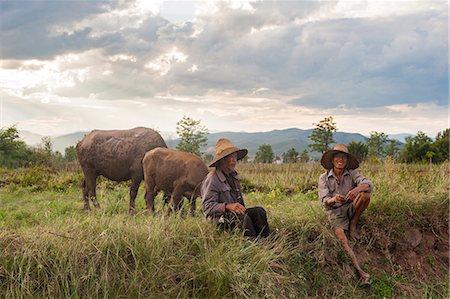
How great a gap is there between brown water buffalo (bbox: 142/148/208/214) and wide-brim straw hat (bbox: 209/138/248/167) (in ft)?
3.84

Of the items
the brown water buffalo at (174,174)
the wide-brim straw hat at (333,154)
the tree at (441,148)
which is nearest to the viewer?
the wide-brim straw hat at (333,154)

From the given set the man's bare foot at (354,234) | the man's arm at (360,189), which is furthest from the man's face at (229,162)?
the man's bare foot at (354,234)

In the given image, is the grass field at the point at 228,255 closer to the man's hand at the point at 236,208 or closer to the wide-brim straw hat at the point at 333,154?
the man's hand at the point at 236,208

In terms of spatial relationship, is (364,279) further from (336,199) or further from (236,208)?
(236,208)

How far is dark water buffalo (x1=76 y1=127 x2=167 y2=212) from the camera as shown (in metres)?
9.02

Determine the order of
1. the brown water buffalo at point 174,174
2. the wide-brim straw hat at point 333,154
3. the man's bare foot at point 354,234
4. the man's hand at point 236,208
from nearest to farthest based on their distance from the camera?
1. the man's hand at point 236,208
2. the wide-brim straw hat at point 333,154
3. the man's bare foot at point 354,234
4. the brown water buffalo at point 174,174

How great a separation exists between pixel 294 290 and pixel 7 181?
11572mm

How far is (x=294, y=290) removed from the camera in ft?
18.2

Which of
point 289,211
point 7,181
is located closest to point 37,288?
point 289,211

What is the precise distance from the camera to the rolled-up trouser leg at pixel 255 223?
19.4 ft

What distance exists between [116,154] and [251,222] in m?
4.14

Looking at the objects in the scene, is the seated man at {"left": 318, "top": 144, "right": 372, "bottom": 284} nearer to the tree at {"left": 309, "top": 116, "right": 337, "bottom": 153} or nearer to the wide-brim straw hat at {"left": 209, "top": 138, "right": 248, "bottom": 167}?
the wide-brim straw hat at {"left": 209, "top": 138, "right": 248, "bottom": 167}

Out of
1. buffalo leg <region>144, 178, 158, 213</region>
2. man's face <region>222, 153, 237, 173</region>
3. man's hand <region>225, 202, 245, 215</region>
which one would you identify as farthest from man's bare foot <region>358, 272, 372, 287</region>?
buffalo leg <region>144, 178, 158, 213</region>

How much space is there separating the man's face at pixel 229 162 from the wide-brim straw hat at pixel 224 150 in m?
0.08
